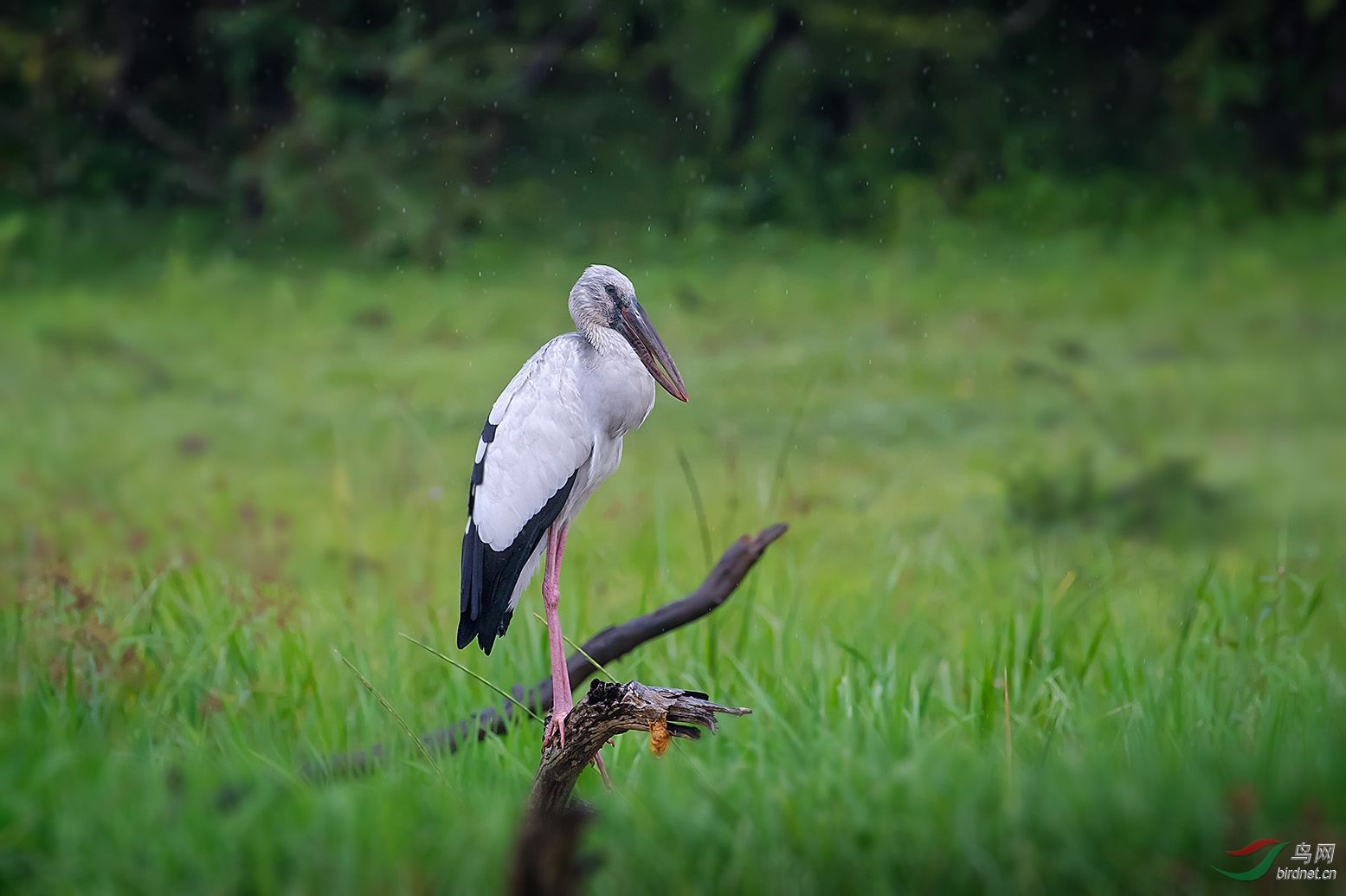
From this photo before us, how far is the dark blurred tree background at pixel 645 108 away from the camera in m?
7.73

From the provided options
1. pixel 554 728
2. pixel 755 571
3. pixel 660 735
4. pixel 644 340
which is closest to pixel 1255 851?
pixel 660 735

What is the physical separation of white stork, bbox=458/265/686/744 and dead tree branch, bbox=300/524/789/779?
0.18m

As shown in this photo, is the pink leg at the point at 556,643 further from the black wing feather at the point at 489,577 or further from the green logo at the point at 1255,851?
the green logo at the point at 1255,851

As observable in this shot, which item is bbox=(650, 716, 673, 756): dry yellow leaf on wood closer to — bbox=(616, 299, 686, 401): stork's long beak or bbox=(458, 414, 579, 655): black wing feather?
bbox=(458, 414, 579, 655): black wing feather

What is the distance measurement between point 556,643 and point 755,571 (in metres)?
1.12

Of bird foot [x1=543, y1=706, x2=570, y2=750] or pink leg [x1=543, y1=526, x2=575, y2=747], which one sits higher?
pink leg [x1=543, y1=526, x2=575, y2=747]

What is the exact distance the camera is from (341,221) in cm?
786

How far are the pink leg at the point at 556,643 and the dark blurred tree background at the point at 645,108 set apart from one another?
17.1ft

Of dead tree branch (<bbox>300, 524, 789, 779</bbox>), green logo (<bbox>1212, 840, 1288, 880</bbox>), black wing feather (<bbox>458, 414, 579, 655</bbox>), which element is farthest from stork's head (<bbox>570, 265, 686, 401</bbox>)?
green logo (<bbox>1212, 840, 1288, 880</bbox>)

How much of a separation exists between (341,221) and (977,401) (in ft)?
13.0

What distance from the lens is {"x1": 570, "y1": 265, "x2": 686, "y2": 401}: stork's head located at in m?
2.26

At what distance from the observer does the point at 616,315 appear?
89.8 inches

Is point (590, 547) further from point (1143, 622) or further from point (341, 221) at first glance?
point (341, 221)

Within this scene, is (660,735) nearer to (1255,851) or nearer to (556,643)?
(556,643)
